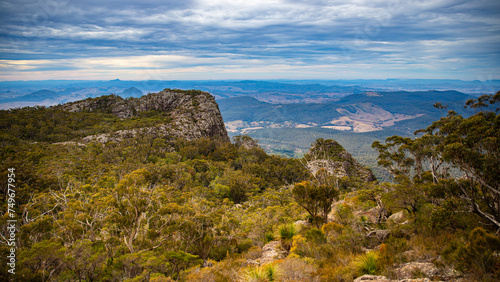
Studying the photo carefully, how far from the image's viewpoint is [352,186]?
49375 mm

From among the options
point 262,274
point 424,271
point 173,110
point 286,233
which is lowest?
point 286,233

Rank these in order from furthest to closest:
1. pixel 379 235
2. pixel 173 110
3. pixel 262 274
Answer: pixel 173 110
pixel 379 235
pixel 262 274

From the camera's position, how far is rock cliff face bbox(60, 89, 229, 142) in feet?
268

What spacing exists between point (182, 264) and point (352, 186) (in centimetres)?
4373

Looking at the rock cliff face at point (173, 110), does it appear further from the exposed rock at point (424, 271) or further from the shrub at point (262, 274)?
the exposed rock at point (424, 271)

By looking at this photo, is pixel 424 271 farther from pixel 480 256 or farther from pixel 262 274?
pixel 262 274

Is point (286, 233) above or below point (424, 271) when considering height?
below

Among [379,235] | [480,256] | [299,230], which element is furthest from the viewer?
[299,230]

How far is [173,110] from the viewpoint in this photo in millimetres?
100375

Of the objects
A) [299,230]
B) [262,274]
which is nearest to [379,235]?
[299,230]

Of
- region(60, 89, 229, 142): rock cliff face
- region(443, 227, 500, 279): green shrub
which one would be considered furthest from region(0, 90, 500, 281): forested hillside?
region(60, 89, 229, 142): rock cliff face

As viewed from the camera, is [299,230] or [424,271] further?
[299,230]

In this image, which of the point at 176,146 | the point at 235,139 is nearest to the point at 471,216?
the point at 176,146

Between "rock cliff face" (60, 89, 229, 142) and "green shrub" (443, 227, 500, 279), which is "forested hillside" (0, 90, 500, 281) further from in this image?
"rock cliff face" (60, 89, 229, 142)
